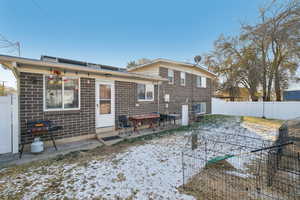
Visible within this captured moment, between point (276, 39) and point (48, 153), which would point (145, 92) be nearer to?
point (48, 153)

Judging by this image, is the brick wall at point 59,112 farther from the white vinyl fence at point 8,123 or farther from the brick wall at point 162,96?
the brick wall at point 162,96

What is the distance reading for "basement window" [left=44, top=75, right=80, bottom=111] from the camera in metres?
4.72

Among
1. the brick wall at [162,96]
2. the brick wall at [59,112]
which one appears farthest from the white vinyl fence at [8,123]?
the brick wall at [162,96]

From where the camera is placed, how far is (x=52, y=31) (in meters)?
8.18

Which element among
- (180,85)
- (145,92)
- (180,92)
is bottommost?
(145,92)

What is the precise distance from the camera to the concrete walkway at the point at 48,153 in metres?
3.50

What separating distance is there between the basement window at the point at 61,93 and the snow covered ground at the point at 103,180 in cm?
227

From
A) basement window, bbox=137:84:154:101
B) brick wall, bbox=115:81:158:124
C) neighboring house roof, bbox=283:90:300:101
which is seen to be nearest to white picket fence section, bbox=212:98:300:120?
neighboring house roof, bbox=283:90:300:101

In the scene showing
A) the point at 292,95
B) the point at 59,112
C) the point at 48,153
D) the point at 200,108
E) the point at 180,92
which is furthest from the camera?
the point at 292,95

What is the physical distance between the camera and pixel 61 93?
16.2 ft

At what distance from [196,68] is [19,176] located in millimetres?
11817

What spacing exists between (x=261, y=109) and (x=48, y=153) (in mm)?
16444

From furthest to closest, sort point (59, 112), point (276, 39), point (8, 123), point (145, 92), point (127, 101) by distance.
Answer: point (276, 39) → point (145, 92) → point (127, 101) → point (59, 112) → point (8, 123)

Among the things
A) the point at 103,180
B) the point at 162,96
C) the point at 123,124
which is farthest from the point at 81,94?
the point at 162,96
